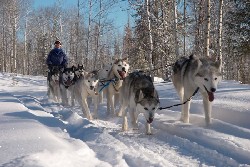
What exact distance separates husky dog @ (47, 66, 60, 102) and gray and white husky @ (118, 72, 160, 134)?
4.15m

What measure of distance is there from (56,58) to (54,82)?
73 centimetres

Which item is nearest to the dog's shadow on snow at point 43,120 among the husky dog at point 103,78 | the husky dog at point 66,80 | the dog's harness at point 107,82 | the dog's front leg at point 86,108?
the dog's front leg at point 86,108

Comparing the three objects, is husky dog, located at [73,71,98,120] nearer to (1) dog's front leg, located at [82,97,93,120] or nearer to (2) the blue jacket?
(1) dog's front leg, located at [82,97,93,120]

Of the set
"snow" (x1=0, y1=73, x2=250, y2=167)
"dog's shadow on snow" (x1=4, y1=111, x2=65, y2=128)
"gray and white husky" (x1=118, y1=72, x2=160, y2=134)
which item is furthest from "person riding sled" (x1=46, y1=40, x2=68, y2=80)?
"dog's shadow on snow" (x1=4, y1=111, x2=65, y2=128)

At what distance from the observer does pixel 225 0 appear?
22.0 meters

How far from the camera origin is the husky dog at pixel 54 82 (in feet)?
31.7

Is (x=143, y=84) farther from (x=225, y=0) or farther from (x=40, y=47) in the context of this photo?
(x=40, y=47)

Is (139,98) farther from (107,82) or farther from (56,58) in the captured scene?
(56,58)

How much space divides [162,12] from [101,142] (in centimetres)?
1781

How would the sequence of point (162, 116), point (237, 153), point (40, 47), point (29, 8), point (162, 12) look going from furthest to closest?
1. point (40, 47)
2. point (29, 8)
3. point (162, 12)
4. point (162, 116)
5. point (237, 153)

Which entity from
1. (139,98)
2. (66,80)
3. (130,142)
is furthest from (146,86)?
(66,80)

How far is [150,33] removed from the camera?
13953 mm

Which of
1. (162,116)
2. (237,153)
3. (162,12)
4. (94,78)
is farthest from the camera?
(162,12)

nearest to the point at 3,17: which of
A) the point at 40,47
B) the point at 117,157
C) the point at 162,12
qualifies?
the point at 40,47
